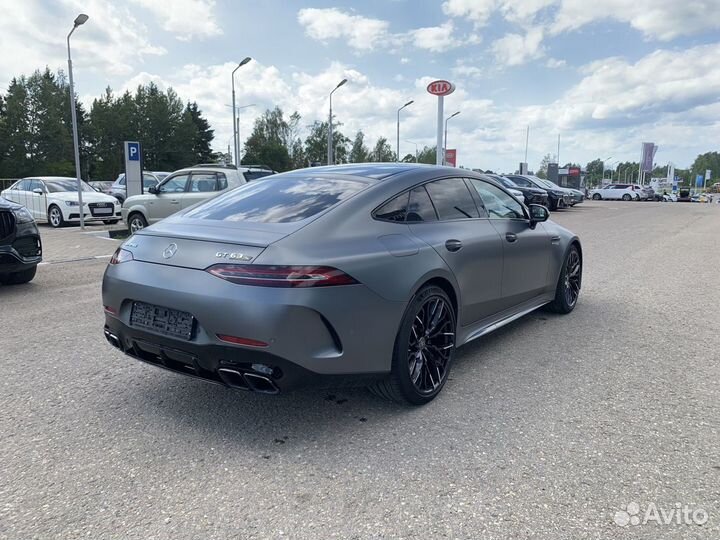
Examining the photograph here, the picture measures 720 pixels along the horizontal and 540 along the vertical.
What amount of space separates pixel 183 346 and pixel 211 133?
9160 centimetres

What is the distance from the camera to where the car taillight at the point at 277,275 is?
2.70 metres

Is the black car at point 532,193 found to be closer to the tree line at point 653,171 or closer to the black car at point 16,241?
the black car at point 16,241

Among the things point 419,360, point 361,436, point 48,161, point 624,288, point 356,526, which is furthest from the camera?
point 48,161

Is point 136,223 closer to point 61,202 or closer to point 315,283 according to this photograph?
point 61,202

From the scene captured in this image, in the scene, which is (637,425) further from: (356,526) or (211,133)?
(211,133)

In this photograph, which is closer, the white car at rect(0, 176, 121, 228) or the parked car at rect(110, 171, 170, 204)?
the white car at rect(0, 176, 121, 228)

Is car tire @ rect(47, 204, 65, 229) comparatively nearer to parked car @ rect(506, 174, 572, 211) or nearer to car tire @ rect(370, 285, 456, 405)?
car tire @ rect(370, 285, 456, 405)

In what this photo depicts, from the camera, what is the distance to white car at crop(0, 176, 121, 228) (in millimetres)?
15781

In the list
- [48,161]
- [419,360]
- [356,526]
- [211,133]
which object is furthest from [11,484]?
[211,133]

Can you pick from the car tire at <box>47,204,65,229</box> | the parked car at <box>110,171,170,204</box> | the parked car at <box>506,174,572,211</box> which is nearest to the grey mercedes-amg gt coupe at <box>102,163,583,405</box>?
the car tire at <box>47,204,65,229</box>

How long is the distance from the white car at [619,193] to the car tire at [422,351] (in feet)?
160

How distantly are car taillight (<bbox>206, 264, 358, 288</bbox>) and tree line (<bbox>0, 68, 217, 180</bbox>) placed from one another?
65336 millimetres

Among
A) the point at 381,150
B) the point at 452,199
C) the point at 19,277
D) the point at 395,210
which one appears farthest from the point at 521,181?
the point at 381,150

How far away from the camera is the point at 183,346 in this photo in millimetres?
2846
